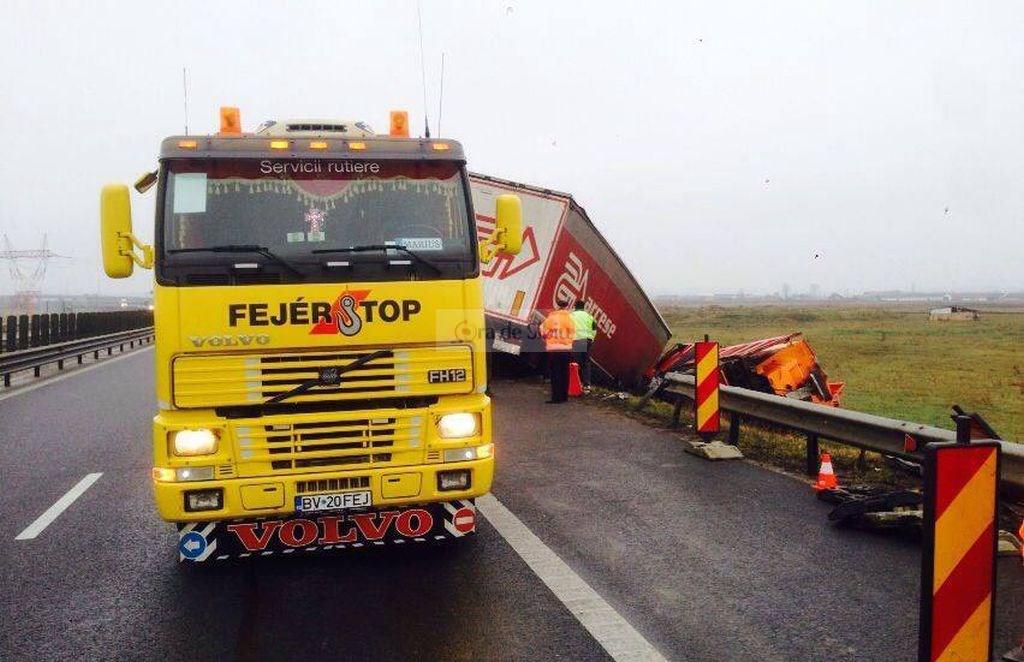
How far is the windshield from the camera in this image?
4.94 m

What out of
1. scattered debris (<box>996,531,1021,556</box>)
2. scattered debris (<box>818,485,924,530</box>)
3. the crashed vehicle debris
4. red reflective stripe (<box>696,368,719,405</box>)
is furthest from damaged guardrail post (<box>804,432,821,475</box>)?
the crashed vehicle debris

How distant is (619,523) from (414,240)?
2.61 meters

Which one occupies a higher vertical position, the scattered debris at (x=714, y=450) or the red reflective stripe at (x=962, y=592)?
the red reflective stripe at (x=962, y=592)

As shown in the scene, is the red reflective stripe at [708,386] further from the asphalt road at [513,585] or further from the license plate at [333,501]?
the license plate at [333,501]

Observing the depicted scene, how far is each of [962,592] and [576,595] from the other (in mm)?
2026

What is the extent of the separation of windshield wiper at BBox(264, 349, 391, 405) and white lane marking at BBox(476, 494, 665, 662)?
1638 millimetres

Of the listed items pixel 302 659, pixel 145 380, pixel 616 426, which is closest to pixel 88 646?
pixel 302 659

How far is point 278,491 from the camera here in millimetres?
4750

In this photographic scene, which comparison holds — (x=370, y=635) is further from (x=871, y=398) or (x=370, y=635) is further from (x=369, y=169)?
(x=871, y=398)

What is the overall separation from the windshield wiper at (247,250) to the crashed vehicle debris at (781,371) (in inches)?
339

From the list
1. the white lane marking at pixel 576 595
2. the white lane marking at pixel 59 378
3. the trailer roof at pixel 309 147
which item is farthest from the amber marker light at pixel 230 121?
the white lane marking at pixel 59 378

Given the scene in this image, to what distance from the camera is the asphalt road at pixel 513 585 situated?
410 centimetres

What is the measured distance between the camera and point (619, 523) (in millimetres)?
6145

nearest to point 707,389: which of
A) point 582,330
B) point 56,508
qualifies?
point 582,330
